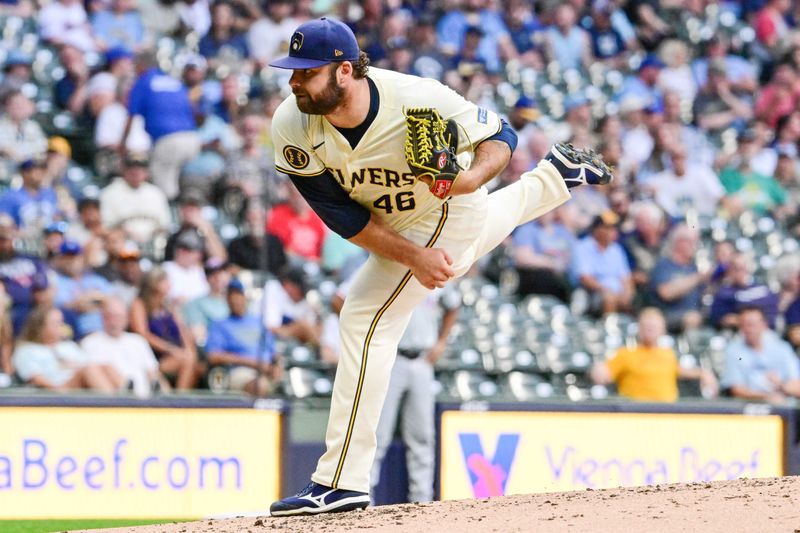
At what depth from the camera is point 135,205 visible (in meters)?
10.6

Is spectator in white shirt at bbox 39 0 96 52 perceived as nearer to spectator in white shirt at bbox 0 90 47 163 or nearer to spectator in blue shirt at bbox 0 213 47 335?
spectator in white shirt at bbox 0 90 47 163

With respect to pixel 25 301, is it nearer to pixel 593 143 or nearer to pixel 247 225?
pixel 247 225

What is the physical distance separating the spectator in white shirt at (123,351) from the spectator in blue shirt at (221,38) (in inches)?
187

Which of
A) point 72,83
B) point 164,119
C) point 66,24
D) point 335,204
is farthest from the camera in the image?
point 66,24

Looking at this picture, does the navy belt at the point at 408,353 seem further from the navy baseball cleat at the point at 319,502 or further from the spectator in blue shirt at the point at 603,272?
the spectator in blue shirt at the point at 603,272

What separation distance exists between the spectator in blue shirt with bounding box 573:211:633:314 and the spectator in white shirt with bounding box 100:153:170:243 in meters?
3.53

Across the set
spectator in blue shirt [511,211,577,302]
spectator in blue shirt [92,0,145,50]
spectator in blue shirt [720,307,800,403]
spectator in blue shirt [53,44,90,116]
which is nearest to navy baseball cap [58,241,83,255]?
spectator in blue shirt [53,44,90,116]

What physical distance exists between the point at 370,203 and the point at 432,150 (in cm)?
66

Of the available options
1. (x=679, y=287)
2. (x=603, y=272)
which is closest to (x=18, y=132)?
(x=603, y=272)

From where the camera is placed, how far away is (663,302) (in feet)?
37.9

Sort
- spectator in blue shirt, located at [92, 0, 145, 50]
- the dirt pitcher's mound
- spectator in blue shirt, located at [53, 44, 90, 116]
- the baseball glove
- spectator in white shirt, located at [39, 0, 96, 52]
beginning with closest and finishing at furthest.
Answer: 1. the dirt pitcher's mound
2. the baseball glove
3. spectator in blue shirt, located at [53, 44, 90, 116]
4. spectator in white shirt, located at [39, 0, 96, 52]
5. spectator in blue shirt, located at [92, 0, 145, 50]

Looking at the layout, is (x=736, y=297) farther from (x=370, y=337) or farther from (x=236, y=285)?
(x=370, y=337)

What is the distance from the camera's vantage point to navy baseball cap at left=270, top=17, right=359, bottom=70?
530 cm

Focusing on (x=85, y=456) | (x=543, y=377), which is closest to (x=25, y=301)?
(x=85, y=456)
